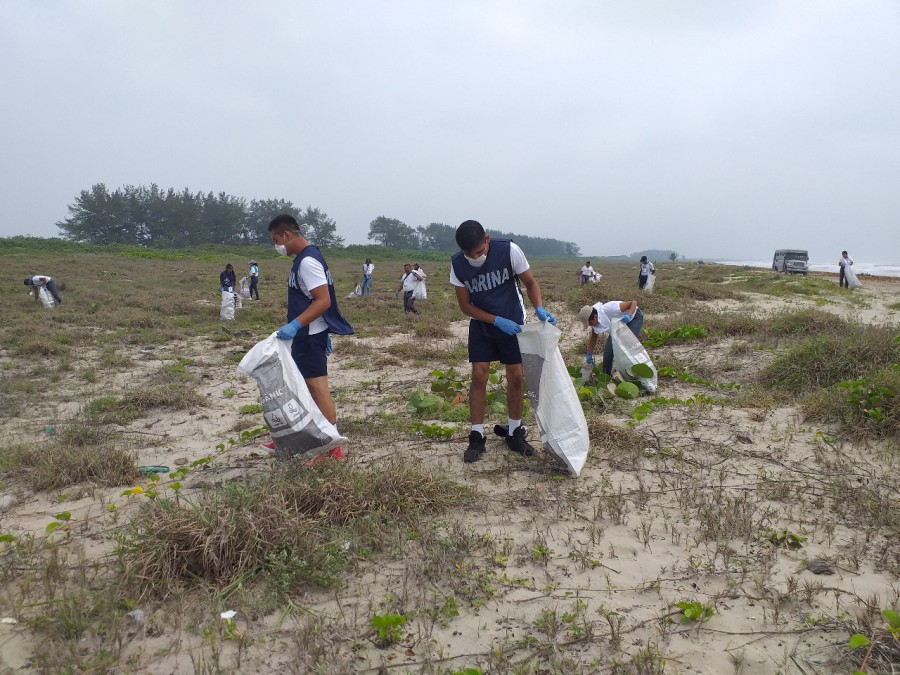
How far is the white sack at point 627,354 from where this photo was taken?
4.88 metres

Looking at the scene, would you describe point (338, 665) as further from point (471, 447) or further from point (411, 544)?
point (471, 447)

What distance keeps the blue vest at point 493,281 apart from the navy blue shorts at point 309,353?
3.17ft

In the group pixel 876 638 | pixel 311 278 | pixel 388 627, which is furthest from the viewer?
pixel 311 278

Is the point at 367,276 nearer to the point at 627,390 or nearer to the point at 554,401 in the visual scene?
the point at 627,390

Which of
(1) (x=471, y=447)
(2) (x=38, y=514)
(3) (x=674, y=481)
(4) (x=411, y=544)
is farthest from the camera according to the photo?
(1) (x=471, y=447)

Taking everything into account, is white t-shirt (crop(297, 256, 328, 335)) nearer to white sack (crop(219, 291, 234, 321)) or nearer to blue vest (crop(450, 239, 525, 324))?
blue vest (crop(450, 239, 525, 324))

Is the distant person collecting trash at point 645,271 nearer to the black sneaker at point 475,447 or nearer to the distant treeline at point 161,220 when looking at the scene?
the black sneaker at point 475,447

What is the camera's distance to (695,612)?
1.89 metres

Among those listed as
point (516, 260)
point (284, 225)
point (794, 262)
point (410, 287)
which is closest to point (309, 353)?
point (284, 225)

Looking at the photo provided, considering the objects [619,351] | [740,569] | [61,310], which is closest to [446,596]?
[740,569]

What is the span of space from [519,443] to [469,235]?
4.59 feet

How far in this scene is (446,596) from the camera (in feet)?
6.84

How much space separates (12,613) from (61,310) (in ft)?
34.4

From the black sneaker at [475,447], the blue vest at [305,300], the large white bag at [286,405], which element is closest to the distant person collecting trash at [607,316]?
the black sneaker at [475,447]
